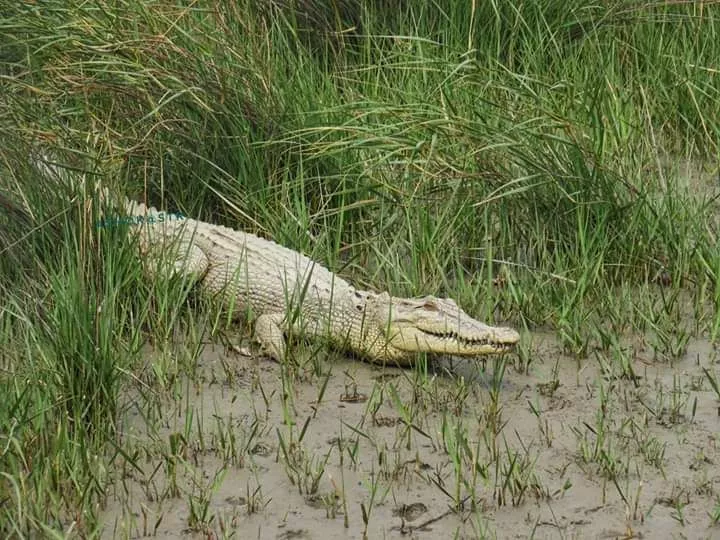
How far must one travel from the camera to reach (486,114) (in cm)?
613

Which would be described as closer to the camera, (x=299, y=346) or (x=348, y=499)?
(x=348, y=499)

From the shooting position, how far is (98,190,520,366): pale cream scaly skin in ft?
16.6

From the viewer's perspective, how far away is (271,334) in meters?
5.33

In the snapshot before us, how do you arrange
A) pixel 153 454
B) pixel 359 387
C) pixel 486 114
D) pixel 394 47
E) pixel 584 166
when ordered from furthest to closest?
pixel 394 47, pixel 486 114, pixel 584 166, pixel 359 387, pixel 153 454

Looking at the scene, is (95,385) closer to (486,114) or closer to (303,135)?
(303,135)

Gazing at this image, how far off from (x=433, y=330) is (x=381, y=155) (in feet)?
4.15

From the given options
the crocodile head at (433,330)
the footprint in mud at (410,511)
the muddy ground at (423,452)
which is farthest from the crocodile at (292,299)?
the footprint in mud at (410,511)

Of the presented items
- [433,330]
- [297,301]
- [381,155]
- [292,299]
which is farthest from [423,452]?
[381,155]

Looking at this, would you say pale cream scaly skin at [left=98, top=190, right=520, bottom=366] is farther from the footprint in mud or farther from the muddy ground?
the footprint in mud

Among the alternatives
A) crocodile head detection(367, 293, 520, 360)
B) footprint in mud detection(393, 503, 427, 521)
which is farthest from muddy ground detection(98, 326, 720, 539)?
crocodile head detection(367, 293, 520, 360)

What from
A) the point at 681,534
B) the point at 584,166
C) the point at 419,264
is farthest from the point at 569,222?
the point at 681,534

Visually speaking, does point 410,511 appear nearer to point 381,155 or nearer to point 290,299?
point 290,299

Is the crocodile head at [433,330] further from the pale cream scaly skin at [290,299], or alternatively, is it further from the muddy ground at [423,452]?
the muddy ground at [423,452]

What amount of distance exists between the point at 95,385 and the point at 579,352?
1.93m
